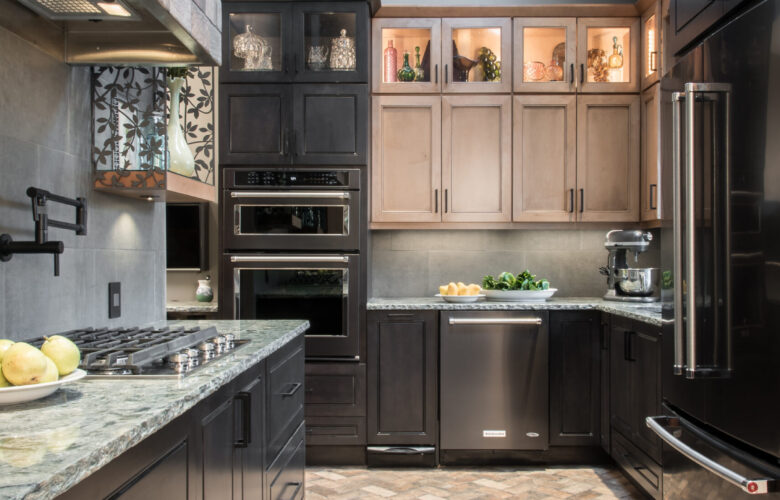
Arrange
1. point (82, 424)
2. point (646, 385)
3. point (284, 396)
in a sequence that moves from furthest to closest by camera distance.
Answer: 1. point (646, 385)
2. point (284, 396)
3. point (82, 424)

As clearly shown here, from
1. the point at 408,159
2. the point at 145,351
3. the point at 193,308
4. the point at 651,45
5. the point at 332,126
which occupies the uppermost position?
the point at 651,45

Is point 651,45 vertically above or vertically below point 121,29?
above

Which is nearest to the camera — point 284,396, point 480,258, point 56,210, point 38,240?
point 38,240

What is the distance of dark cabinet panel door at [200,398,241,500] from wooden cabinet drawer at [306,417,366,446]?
1937mm

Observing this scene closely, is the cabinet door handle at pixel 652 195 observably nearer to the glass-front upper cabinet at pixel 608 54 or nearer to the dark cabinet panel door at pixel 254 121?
the glass-front upper cabinet at pixel 608 54

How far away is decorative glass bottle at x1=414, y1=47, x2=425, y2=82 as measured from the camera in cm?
369

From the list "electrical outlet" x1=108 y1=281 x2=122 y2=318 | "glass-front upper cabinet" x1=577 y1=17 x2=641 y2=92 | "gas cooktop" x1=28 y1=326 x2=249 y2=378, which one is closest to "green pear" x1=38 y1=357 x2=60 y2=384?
"gas cooktop" x1=28 y1=326 x2=249 y2=378

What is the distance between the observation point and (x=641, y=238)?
3455 mm

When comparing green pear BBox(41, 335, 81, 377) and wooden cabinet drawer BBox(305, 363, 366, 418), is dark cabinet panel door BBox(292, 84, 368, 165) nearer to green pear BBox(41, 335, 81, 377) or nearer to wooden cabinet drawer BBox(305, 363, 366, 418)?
wooden cabinet drawer BBox(305, 363, 366, 418)

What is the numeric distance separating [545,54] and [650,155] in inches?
33.6

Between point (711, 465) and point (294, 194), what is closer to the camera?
point (711, 465)

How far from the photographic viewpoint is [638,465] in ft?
9.34

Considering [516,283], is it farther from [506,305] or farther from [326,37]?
[326,37]

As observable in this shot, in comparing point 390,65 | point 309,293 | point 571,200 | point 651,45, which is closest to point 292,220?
point 309,293
